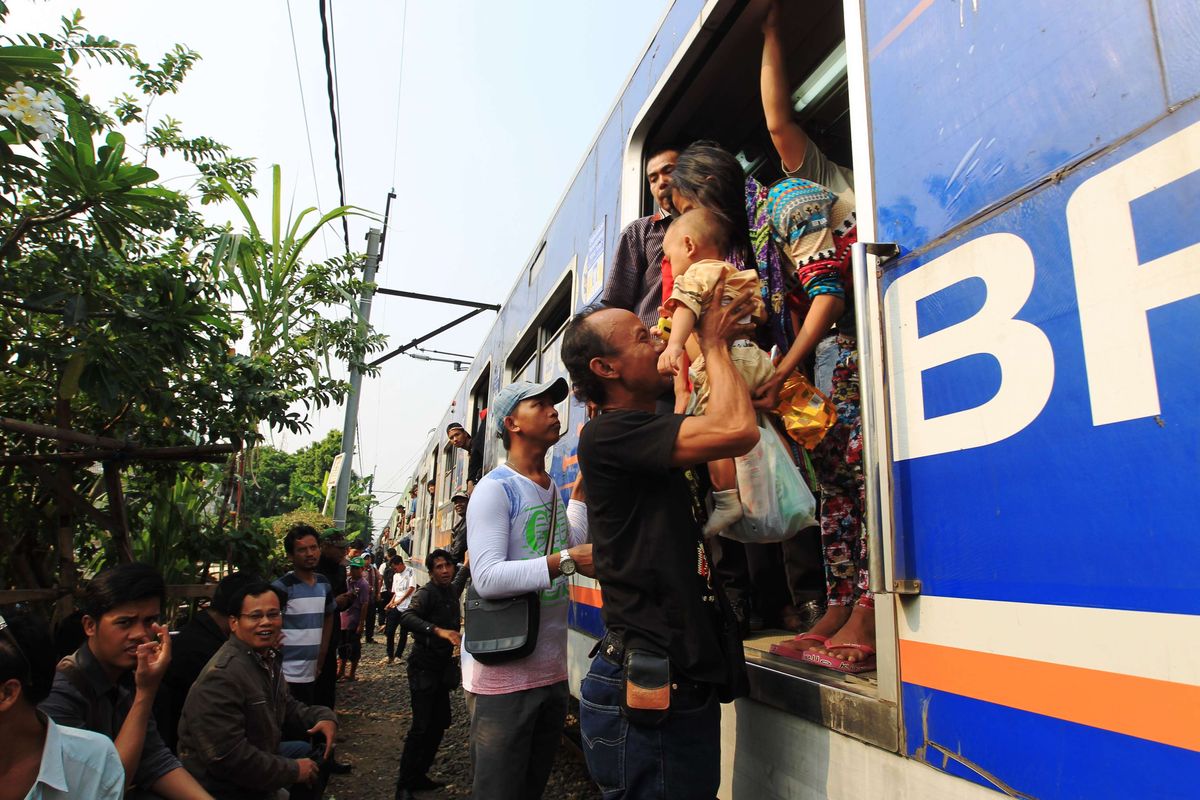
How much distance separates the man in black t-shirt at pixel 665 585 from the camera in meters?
1.34

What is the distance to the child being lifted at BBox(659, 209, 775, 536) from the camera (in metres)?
1.43

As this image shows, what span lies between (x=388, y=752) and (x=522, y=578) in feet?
12.7

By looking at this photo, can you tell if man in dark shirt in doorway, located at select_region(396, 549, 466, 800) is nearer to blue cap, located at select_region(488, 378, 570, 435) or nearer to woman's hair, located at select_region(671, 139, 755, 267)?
blue cap, located at select_region(488, 378, 570, 435)

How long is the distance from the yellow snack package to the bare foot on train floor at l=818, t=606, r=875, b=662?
383 mm

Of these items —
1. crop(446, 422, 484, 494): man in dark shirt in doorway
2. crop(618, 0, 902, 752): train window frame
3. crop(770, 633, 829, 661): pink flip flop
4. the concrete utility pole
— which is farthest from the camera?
the concrete utility pole

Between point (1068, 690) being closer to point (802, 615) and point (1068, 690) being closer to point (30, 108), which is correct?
point (802, 615)

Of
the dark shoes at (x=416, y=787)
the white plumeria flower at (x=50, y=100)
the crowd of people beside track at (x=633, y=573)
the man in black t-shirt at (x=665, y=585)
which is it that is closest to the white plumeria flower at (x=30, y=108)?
the white plumeria flower at (x=50, y=100)

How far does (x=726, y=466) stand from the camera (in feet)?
5.11

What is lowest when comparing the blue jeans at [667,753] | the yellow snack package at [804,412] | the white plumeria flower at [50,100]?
the blue jeans at [667,753]

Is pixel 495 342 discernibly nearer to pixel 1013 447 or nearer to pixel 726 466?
pixel 726 466

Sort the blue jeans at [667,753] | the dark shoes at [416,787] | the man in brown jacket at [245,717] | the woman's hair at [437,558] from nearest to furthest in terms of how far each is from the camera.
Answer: the blue jeans at [667,753], the man in brown jacket at [245,717], the dark shoes at [416,787], the woman's hair at [437,558]

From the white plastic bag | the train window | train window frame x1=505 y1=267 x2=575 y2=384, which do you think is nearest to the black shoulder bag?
the white plastic bag

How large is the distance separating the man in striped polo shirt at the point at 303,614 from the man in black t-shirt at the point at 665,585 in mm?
2818

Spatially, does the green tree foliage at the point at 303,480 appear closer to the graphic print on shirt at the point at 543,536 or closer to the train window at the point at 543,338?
the train window at the point at 543,338
